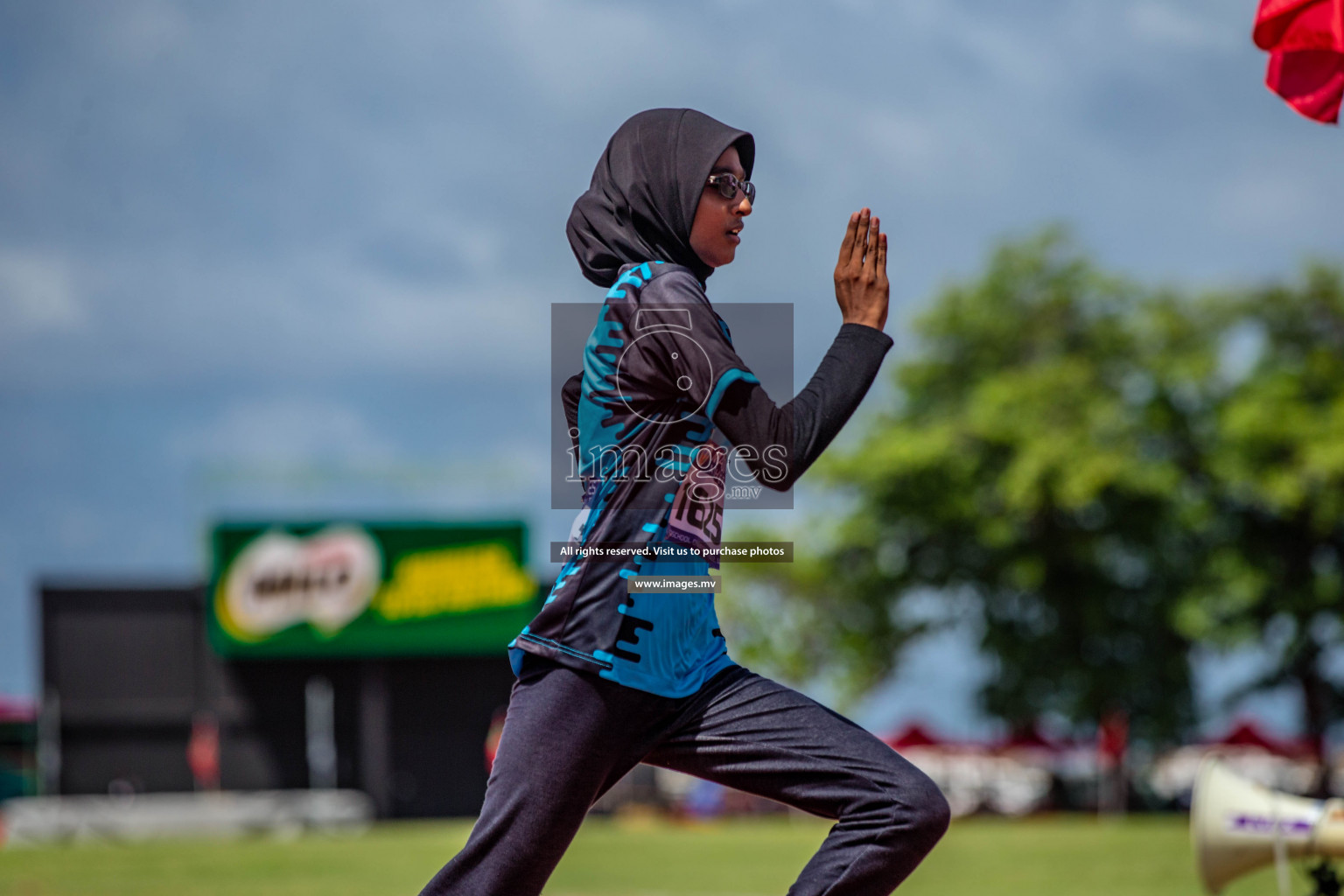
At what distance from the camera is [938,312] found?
3903 centimetres

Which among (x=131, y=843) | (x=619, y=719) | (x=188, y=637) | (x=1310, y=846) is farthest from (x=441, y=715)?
(x=619, y=719)

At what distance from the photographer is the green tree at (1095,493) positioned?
34.7 m

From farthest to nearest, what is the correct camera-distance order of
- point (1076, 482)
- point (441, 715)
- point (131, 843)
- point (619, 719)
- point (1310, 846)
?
1. point (441, 715)
2. point (1076, 482)
3. point (131, 843)
4. point (1310, 846)
5. point (619, 719)

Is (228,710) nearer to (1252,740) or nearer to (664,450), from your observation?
(1252,740)

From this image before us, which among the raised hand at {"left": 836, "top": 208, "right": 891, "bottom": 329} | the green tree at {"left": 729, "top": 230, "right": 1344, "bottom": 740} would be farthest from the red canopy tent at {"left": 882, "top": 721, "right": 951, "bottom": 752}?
the raised hand at {"left": 836, "top": 208, "right": 891, "bottom": 329}

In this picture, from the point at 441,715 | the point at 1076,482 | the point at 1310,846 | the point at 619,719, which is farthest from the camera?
the point at 441,715

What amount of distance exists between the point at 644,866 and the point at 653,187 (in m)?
13.3

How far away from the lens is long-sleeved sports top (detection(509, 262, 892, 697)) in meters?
3.21

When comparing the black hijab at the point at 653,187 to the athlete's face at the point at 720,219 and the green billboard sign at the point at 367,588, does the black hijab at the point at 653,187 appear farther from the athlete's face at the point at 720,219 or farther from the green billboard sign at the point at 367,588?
the green billboard sign at the point at 367,588

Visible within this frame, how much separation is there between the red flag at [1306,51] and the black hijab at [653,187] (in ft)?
11.7

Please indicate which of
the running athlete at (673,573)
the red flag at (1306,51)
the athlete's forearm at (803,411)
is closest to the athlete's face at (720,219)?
the running athlete at (673,573)

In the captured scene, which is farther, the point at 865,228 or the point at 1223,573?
the point at 1223,573

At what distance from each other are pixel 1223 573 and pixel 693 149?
33946mm

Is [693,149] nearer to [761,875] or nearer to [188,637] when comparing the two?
[761,875]
